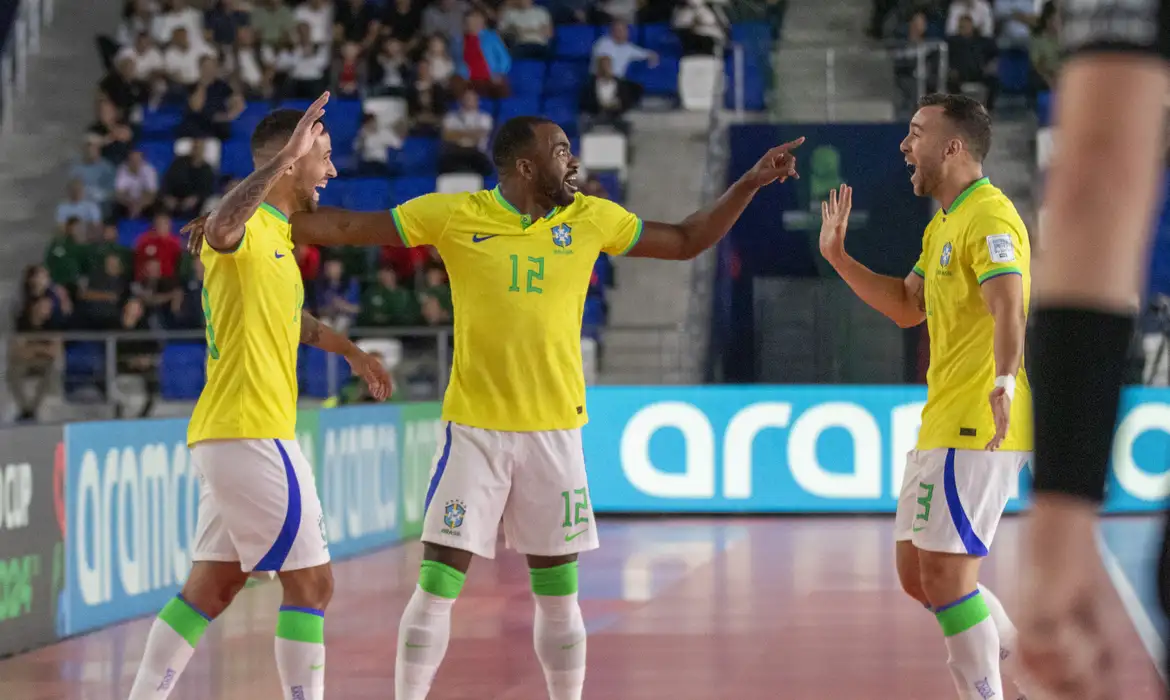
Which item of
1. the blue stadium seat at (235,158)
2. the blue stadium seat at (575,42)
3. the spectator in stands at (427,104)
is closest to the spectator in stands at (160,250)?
the blue stadium seat at (235,158)

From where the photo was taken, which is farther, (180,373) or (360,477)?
(180,373)

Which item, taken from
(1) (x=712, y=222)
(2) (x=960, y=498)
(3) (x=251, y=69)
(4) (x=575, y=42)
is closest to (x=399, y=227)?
(1) (x=712, y=222)

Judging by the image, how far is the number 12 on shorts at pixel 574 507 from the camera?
17.0 ft

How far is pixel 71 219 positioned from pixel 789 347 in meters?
7.25

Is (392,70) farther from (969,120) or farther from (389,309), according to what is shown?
(969,120)

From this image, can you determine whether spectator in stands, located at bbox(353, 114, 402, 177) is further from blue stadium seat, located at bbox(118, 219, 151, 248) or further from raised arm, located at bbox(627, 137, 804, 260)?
raised arm, located at bbox(627, 137, 804, 260)

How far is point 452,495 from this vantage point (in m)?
5.13

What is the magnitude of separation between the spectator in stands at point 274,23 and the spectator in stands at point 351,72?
992 millimetres

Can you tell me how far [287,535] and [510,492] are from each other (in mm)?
791

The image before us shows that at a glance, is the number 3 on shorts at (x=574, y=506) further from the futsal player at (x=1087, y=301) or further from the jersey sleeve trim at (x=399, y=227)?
the futsal player at (x=1087, y=301)

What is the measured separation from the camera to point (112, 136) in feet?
59.5

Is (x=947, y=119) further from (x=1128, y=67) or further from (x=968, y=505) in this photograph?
(x=1128, y=67)

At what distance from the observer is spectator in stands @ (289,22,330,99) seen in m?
18.6

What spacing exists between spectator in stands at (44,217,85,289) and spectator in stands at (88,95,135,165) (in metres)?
2.37
